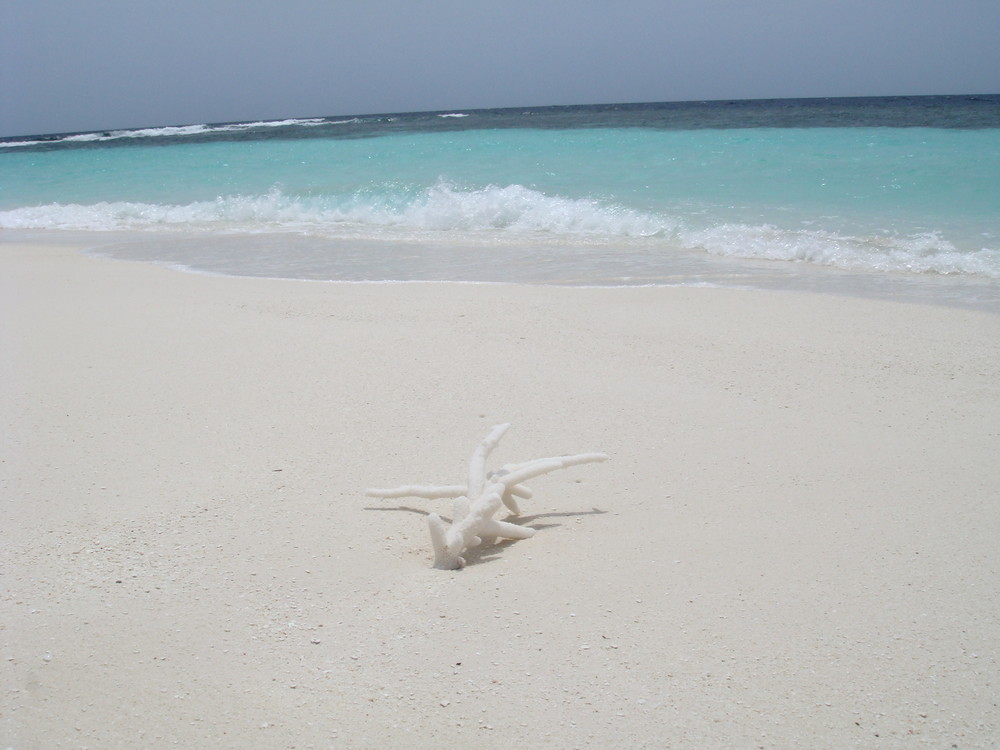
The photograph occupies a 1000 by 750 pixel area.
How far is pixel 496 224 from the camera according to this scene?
37.8 feet

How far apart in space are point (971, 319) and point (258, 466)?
475 centimetres

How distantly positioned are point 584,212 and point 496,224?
4.01 ft

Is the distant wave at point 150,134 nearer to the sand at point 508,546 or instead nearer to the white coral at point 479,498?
the sand at point 508,546

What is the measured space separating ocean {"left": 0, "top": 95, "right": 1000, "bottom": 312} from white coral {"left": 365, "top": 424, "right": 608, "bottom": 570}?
439 centimetres

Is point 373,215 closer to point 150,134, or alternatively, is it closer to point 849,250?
point 849,250

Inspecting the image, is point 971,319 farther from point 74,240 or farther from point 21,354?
point 74,240

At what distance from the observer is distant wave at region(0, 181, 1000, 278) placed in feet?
26.6

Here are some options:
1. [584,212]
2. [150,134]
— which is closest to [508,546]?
[584,212]

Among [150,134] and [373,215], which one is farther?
[150,134]

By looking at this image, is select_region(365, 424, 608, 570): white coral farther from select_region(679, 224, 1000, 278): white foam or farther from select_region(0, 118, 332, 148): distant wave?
select_region(0, 118, 332, 148): distant wave

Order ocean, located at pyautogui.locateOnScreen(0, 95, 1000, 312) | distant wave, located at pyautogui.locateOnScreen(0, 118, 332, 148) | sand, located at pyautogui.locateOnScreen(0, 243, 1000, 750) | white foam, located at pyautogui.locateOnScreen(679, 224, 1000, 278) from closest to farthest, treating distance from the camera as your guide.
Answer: sand, located at pyautogui.locateOnScreen(0, 243, 1000, 750) < white foam, located at pyautogui.locateOnScreen(679, 224, 1000, 278) < ocean, located at pyautogui.locateOnScreen(0, 95, 1000, 312) < distant wave, located at pyautogui.locateOnScreen(0, 118, 332, 148)

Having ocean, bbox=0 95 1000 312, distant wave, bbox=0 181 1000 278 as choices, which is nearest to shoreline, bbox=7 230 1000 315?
ocean, bbox=0 95 1000 312

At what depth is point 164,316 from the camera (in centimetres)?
570

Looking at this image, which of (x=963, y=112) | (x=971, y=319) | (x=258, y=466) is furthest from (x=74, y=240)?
(x=963, y=112)
